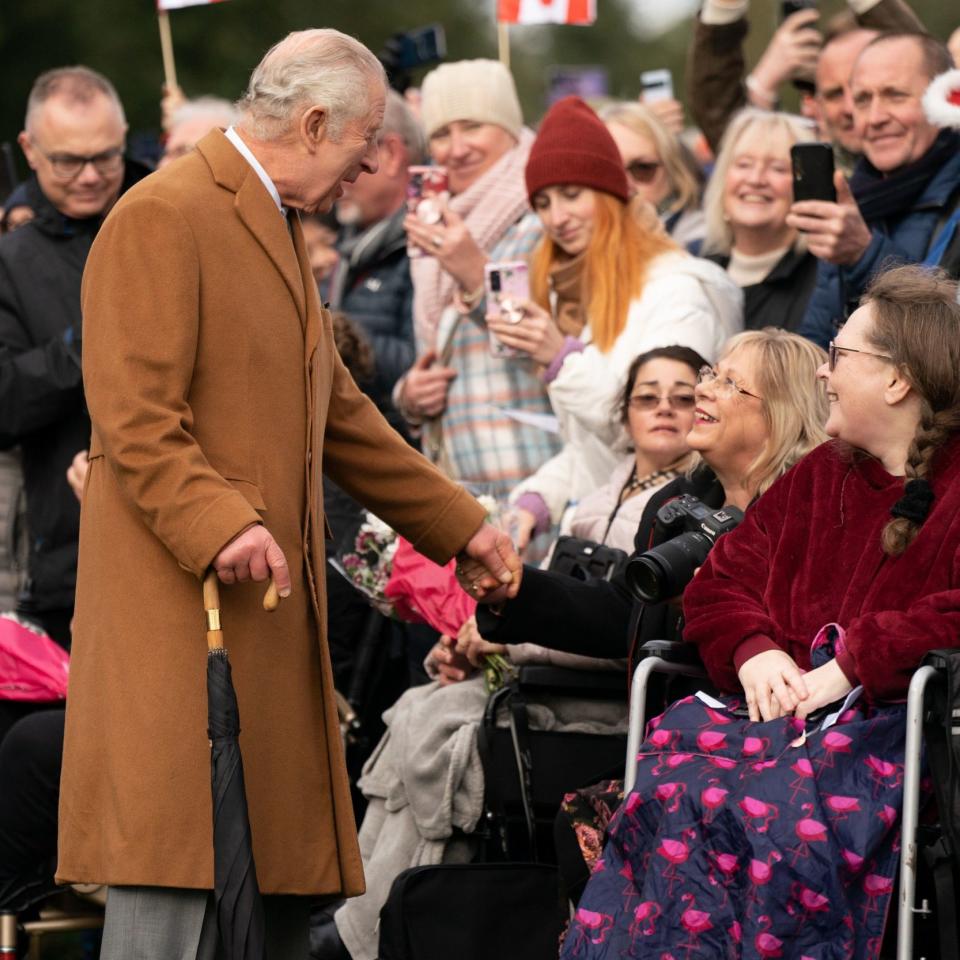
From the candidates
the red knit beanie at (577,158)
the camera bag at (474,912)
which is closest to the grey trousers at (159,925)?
the camera bag at (474,912)

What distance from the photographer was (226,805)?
4164 mm

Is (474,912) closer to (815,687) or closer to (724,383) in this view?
(815,687)

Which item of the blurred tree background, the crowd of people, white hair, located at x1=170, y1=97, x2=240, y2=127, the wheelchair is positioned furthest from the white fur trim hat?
the blurred tree background

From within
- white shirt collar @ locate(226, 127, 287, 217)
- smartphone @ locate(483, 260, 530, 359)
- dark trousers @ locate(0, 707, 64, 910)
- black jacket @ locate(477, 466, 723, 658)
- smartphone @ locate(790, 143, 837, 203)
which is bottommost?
dark trousers @ locate(0, 707, 64, 910)

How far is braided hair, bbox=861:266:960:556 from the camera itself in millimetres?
4348

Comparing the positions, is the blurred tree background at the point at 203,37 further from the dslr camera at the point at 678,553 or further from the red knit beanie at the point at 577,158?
the dslr camera at the point at 678,553

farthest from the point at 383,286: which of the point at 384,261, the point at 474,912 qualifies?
the point at 474,912

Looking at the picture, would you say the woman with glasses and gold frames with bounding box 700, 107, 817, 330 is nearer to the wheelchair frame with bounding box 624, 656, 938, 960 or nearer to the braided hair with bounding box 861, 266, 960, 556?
the braided hair with bounding box 861, 266, 960, 556

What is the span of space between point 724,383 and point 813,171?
0.86m

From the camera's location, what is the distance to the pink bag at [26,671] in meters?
6.23

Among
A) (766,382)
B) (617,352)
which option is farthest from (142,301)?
(617,352)

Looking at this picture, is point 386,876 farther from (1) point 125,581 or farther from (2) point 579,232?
(2) point 579,232

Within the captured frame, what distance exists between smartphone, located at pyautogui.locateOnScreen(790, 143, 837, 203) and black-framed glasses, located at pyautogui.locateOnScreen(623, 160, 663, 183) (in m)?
1.96

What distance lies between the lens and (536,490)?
21.5ft
